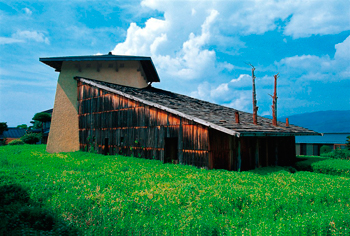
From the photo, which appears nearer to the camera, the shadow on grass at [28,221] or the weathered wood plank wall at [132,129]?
the shadow on grass at [28,221]

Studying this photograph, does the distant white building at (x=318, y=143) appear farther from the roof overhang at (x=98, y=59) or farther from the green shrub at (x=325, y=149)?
the roof overhang at (x=98, y=59)

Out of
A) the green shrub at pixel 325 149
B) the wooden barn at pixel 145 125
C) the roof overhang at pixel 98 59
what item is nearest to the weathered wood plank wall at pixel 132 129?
the wooden barn at pixel 145 125

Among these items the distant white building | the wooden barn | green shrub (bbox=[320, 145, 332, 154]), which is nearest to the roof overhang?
the wooden barn

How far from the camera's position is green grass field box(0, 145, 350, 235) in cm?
546

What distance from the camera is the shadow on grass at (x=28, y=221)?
5.71 metres

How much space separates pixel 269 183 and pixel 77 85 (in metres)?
21.0

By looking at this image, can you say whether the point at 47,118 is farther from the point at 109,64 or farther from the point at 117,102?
the point at 117,102

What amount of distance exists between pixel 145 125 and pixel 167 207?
1063 centimetres

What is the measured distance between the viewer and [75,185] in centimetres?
986

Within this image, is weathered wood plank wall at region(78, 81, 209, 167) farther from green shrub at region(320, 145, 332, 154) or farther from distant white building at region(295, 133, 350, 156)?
distant white building at region(295, 133, 350, 156)

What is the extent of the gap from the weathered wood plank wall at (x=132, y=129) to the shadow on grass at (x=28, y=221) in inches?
341

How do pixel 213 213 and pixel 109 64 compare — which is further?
pixel 109 64

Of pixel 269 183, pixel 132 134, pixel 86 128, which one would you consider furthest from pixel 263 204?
pixel 86 128

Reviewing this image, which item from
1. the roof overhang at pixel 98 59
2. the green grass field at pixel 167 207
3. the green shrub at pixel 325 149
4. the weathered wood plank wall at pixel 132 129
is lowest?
the green grass field at pixel 167 207
